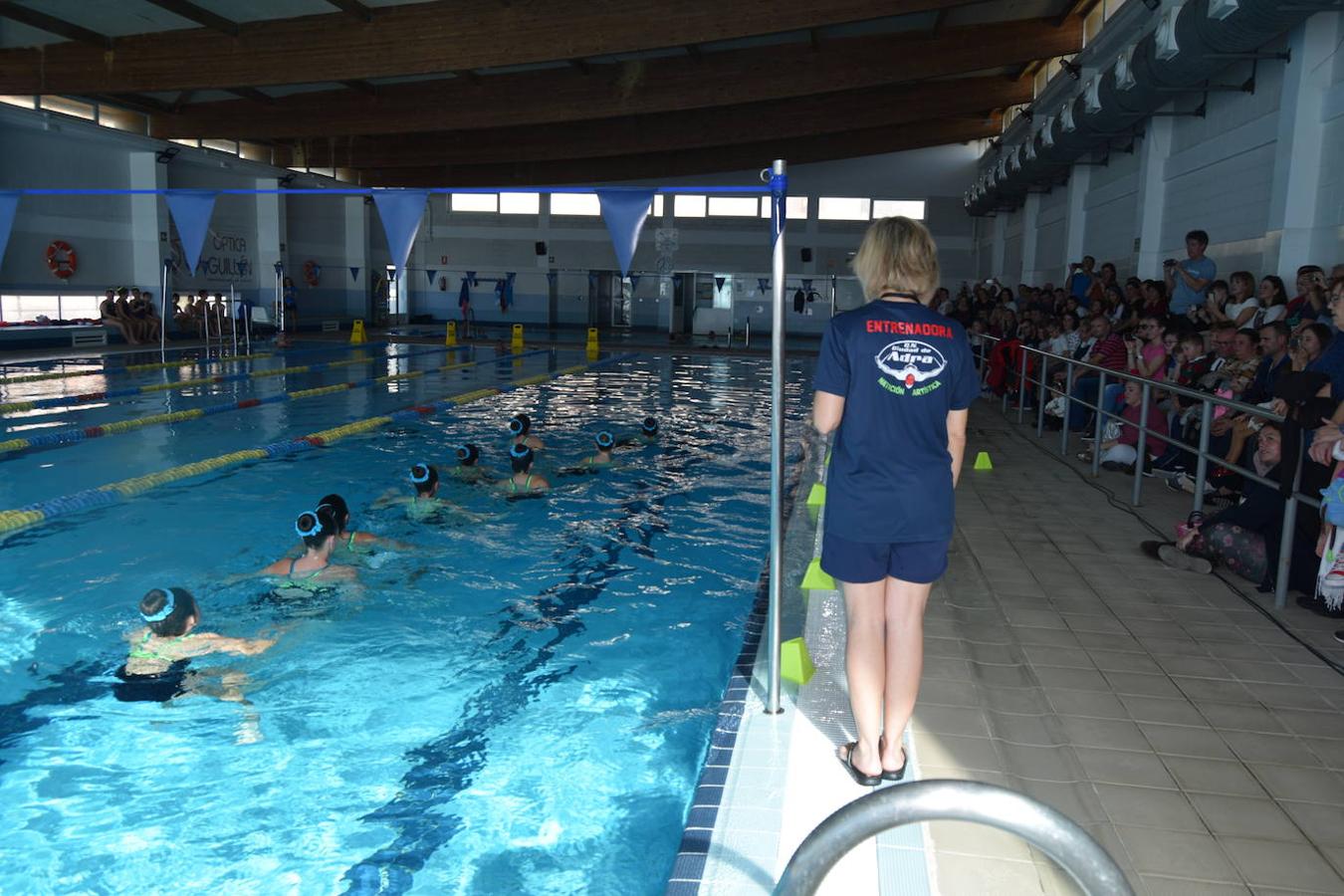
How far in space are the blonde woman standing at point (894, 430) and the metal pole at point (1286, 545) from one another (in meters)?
2.21

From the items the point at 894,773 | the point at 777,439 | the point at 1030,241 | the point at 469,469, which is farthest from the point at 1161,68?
the point at 1030,241

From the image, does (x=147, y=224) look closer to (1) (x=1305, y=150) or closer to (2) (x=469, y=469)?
(2) (x=469, y=469)

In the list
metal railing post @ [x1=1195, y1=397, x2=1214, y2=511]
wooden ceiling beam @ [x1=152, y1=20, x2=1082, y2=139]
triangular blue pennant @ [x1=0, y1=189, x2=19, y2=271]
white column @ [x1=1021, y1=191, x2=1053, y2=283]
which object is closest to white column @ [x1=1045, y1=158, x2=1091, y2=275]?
wooden ceiling beam @ [x1=152, y1=20, x2=1082, y2=139]

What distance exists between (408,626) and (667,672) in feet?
4.11

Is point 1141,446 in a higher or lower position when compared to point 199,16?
lower

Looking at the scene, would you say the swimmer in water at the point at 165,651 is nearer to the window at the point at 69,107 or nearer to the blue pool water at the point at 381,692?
the blue pool water at the point at 381,692

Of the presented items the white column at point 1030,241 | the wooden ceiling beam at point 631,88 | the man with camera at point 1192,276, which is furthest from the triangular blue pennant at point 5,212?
the white column at point 1030,241

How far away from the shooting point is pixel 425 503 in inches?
254

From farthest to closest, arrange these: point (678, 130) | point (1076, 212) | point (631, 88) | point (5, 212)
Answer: point (678, 130), point (631, 88), point (1076, 212), point (5, 212)

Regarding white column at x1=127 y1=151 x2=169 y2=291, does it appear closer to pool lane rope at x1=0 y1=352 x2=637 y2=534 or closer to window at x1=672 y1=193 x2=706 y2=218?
pool lane rope at x1=0 y1=352 x2=637 y2=534

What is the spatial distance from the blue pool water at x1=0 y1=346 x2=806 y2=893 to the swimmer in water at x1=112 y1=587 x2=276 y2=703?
82 millimetres

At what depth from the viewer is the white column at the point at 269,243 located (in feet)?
77.7

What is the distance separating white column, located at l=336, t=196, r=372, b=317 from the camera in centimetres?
2702

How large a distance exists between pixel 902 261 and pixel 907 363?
0.24 metres
